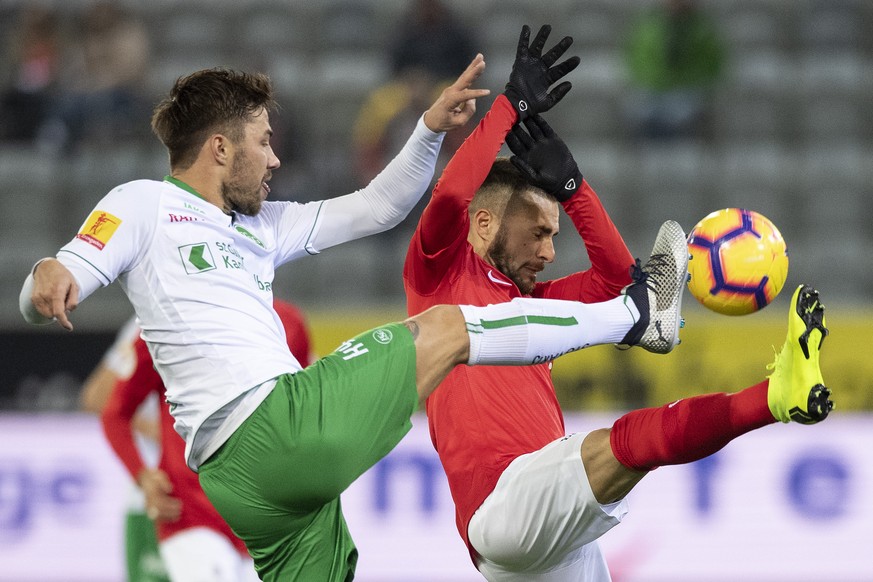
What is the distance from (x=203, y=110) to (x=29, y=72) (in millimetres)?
7173

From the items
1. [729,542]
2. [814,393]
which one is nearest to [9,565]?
[729,542]

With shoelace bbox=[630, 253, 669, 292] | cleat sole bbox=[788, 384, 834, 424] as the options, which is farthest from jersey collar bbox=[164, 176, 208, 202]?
cleat sole bbox=[788, 384, 834, 424]

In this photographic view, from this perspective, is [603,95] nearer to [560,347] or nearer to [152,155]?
[152,155]

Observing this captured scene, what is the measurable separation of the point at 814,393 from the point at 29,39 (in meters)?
8.84

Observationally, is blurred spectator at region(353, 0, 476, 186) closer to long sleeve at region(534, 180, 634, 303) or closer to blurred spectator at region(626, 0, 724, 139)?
blurred spectator at region(626, 0, 724, 139)

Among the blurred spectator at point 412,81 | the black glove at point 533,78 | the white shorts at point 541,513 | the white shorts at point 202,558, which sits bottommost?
the white shorts at point 202,558

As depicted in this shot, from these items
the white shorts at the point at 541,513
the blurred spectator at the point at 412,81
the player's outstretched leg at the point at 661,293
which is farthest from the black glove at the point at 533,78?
the blurred spectator at the point at 412,81

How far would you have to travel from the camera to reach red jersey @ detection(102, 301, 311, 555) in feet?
17.8

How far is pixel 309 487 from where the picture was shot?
385 cm

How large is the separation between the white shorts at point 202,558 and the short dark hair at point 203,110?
73.0 inches

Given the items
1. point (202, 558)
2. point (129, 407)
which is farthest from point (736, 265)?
Result: point (129, 407)

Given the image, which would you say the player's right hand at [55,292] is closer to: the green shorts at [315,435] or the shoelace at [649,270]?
the green shorts at [315,435]

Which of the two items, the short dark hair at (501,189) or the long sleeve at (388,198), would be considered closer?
the long sleeve at (388,198)

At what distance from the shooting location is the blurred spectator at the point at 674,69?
10438mm
